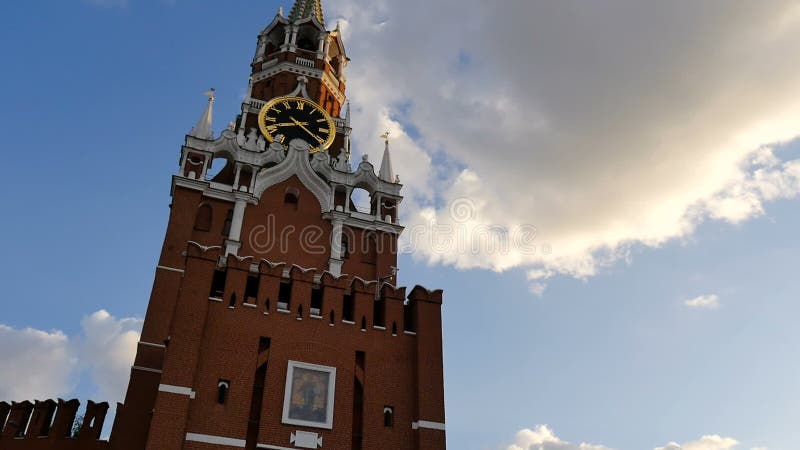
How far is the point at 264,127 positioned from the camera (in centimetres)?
3606

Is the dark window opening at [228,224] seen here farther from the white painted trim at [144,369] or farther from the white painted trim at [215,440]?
the white painted trim at [215,440]

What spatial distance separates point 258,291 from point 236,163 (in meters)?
10.8

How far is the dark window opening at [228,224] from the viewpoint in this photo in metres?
30.5

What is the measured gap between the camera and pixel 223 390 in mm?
21328

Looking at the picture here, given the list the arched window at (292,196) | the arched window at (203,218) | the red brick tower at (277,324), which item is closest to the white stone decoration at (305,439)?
the red brick tower at (277,324)

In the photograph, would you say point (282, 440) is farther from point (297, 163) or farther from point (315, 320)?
point (297, 163)

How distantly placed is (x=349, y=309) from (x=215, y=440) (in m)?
6.31

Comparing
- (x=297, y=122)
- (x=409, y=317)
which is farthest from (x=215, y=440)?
(x=297, y=122)

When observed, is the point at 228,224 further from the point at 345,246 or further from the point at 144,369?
the point at 144,369

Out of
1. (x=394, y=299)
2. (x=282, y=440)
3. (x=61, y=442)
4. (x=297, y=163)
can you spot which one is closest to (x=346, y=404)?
(x=282, y=440)

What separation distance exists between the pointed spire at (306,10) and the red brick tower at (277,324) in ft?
→ 44.6

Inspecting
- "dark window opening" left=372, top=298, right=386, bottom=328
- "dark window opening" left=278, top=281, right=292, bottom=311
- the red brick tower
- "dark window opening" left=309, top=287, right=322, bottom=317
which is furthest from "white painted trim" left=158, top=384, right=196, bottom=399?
"dark window opening" left=372, top=298, right=386, bottom=328

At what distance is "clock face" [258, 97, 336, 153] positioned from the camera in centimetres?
3622

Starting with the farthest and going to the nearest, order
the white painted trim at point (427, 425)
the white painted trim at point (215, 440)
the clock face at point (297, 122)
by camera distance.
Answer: the clock face at point (297, 122) < the white painted trim at point (427, 425) < the white painted trim at point (215, 440)
